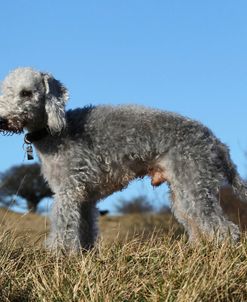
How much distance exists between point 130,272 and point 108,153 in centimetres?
200

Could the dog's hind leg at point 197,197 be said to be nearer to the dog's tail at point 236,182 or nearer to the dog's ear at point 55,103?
the dog's tail at point 236,182

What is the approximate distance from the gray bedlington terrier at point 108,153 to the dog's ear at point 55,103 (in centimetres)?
1

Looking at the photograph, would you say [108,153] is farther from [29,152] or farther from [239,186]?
[239,186]

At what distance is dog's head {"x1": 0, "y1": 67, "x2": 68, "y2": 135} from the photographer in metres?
7.87

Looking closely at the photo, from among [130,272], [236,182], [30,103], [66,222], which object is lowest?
[130,272]

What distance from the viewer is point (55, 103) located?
8.01 meters

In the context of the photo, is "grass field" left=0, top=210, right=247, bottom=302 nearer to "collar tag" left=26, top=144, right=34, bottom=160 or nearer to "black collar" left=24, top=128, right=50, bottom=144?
"collar tag" left=26, top=144, right=34, bottom=160

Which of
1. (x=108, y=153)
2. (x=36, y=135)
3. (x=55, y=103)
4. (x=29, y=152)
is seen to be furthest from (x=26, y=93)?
(x=108, y=153)

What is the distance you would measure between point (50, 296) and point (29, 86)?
9.53 ft

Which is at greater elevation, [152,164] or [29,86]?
[29,86]

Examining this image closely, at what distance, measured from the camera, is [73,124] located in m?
8.20

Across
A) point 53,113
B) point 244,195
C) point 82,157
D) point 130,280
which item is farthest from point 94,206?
point 130,280

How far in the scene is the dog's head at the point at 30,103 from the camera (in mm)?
7867

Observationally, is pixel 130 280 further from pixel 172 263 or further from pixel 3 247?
pixel 3 247
